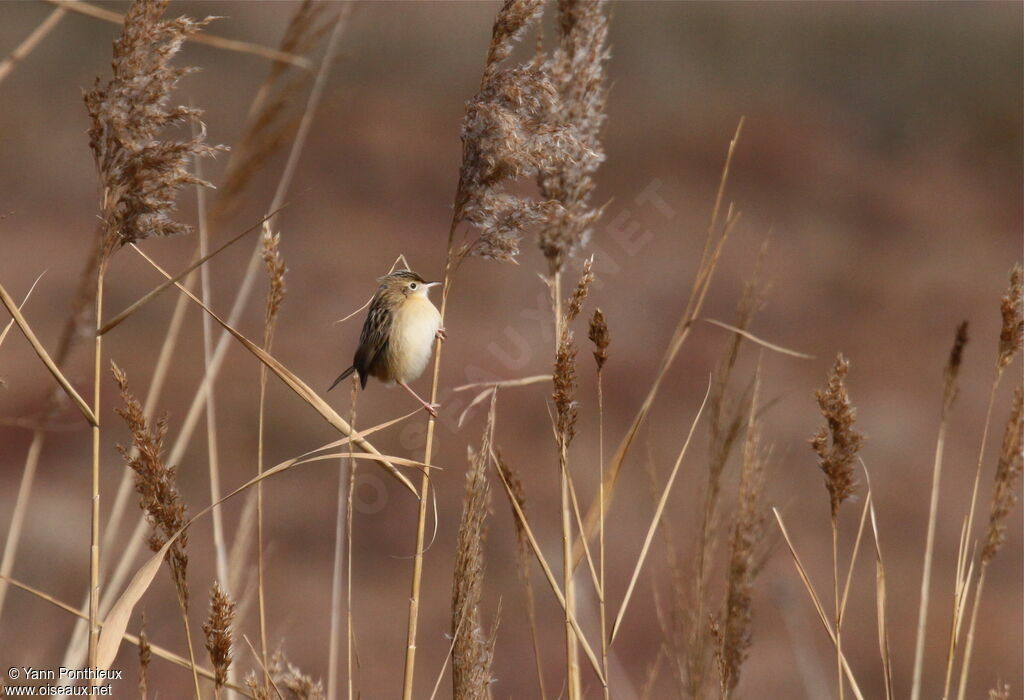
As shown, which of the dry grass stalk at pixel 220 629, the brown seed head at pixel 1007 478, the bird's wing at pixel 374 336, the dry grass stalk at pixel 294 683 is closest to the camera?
the dry grass stalk at pixel 220 629

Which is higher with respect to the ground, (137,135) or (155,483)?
(137,135)

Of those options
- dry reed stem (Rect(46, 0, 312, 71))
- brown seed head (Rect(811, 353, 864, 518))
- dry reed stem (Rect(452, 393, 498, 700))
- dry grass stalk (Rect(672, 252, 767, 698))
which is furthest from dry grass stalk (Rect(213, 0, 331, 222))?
brown seed head (Rect(811, 353, 864, 518))

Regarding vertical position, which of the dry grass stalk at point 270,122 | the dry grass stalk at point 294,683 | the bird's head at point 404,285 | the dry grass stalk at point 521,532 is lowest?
the dry grass stalk at point 294,683

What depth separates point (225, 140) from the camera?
7.71m

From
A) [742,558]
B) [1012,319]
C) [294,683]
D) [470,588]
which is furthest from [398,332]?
[1012,319]

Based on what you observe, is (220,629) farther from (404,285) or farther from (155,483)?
(404,285)

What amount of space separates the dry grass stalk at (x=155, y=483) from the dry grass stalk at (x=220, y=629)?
11 centimetres

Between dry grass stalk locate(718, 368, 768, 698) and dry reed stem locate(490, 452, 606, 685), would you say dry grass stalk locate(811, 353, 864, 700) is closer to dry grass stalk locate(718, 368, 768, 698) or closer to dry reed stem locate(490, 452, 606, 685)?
dry grass stalk locate(718, 368, 768, 698)

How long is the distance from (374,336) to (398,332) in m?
0.07

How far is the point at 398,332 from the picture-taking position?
171 cm

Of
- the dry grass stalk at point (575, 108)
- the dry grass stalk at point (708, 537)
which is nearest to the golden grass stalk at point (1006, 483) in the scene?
the dry grass stalk at point (708, 537)

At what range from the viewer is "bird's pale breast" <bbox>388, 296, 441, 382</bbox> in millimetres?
1667

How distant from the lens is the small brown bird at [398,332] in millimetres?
1678

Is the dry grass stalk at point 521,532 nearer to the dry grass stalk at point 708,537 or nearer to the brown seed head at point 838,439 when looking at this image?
the dry grass stalk at point 708,537
